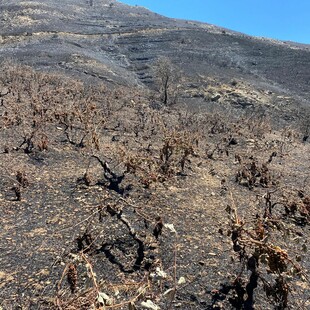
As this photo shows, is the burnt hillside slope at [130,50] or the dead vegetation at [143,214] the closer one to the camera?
the dead vegetation at [143,214]

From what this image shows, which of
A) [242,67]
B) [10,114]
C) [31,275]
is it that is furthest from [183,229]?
[242,67]

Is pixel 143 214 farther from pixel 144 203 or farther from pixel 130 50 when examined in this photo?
pixel 130 50

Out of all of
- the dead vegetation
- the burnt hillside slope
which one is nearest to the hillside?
the dead vegetation

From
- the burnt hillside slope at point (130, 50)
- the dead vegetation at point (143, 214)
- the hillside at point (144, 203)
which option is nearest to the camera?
the dead vegetation at point (143, 214)

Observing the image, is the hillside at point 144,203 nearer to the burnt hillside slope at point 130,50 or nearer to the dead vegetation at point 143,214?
the dead vegetation at point 143,214

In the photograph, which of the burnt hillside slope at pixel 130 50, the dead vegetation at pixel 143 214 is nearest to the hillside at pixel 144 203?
the dead vegetation at pixel 143 214

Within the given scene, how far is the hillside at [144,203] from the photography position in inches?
160

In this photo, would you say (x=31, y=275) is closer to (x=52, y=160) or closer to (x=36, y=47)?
(x=52, y=160)

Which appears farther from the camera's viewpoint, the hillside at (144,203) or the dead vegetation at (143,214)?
the hillside at (144,203)

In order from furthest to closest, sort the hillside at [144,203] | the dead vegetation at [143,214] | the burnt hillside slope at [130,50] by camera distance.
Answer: the burnt hillside slope at [130,50] < the hillside at [144,203] < the dead vegetation at [143,214]

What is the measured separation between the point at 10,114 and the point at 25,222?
6.25 m

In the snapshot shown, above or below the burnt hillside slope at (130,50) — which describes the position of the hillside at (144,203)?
below

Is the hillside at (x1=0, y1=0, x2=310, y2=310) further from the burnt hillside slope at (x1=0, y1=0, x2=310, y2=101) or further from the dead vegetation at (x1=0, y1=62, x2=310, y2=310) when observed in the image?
the burnt hillside slope at (x1=0, y1=0, x2=310, y2=101)

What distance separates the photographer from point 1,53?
2925cm
